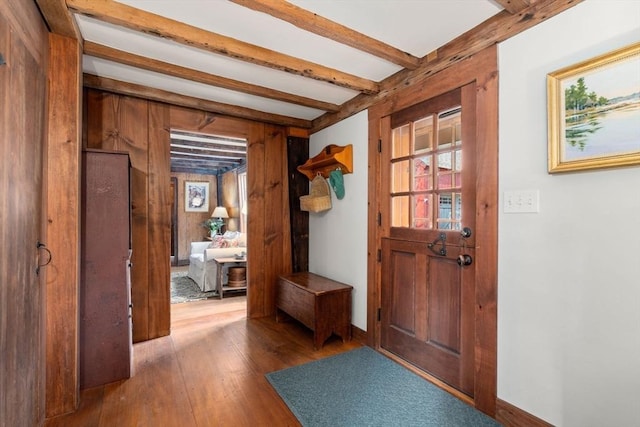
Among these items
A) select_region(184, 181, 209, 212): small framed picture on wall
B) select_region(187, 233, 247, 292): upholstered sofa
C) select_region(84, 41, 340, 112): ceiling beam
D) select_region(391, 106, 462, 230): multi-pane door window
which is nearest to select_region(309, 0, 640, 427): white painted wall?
select_region(391, 106, 462, 230): multi-pane door window

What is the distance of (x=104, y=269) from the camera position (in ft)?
6.81

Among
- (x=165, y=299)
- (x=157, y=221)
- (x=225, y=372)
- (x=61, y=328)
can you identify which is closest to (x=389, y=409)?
(x=225, y=372)

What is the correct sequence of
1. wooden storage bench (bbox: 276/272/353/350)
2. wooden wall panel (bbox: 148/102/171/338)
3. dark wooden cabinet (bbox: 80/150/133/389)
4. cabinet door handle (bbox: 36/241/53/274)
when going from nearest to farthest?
cabinet door handle (bbox: 36/241/53/274) → dark wooden cabinet (bbox: 80/150/133/389) → wooden storage bench (bbox: 276/272/353/350) → wooden wall panel (bbox: 148/102/171/338)

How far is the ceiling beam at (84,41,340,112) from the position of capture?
2074 mm

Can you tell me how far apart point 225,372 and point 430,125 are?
7.85 ft

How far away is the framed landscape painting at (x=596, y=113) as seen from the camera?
124 cm

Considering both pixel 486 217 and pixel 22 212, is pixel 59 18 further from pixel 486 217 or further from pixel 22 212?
pixel 486 217

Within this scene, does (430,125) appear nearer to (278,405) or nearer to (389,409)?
(389,409)

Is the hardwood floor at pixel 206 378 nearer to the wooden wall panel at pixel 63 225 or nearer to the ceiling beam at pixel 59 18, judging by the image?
the wooden wall panel at pixel 63 225

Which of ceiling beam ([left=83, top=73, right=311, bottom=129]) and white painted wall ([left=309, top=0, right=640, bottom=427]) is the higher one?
ceiling beam ([left=83, top=73, right=311, bottom=129])

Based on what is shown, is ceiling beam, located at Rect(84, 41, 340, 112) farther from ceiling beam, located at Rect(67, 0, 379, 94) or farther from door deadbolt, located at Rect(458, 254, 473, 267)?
door deadbolt, located at Rect(458, 254, 473, 267)

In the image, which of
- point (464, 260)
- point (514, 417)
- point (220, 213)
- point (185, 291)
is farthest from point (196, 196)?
point (514, 417)

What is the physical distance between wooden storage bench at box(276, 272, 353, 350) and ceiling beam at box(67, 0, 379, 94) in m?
1.80

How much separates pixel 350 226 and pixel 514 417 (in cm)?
185
